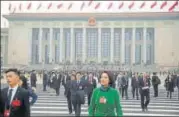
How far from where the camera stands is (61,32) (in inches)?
3253

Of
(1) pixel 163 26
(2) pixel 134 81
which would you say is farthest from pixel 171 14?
(2) pixel 134 81

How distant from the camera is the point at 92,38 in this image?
276 feet

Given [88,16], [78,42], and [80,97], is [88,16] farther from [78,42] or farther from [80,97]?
[80,97]

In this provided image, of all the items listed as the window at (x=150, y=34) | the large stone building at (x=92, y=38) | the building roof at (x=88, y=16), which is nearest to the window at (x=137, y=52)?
the large stone building at (x=92, y=38)

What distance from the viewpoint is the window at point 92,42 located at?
83188 mm

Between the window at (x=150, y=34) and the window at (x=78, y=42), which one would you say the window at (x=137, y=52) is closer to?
the window at (x=150, y=34)

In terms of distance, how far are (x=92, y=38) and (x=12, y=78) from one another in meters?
79.5

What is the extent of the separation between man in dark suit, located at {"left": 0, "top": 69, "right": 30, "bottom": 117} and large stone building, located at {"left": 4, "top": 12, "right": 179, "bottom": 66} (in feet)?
244

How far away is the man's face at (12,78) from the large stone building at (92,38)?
74528 mm

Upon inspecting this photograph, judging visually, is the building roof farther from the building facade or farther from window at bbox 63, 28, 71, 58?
the building facade

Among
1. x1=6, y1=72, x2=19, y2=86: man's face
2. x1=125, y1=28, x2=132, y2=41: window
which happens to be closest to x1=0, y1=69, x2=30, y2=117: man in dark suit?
x1=6, y1=72, x2=19, y2=86: man's face

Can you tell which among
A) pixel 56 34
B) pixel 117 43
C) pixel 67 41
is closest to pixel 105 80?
pixel 117 43

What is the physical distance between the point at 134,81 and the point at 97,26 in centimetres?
6355

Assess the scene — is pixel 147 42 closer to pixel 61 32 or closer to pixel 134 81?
pixel 61 32
